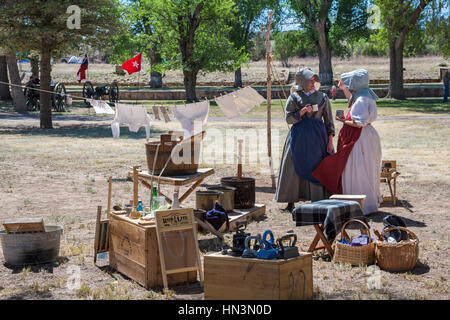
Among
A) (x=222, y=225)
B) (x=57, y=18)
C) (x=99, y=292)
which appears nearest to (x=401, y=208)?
(x=222, y=225)

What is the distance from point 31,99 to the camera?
27.2 metres

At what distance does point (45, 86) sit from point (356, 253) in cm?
1544

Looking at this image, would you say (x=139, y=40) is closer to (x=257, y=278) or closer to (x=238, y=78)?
(x=238, y=78)

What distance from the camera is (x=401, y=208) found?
26.2 ft

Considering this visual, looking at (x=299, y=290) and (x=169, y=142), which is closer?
(x=299, y=290)

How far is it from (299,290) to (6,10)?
15229mm

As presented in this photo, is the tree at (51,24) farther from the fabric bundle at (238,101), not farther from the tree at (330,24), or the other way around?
the tree at (330,24)

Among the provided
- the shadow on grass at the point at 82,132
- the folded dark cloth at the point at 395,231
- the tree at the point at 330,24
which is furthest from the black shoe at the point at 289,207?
the tree at the point at 330,24

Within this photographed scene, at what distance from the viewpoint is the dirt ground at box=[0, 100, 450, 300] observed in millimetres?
4746

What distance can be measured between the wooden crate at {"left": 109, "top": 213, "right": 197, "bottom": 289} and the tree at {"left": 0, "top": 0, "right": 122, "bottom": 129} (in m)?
13.1

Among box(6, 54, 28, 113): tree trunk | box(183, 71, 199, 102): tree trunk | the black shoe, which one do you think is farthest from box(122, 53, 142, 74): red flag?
the black shoe

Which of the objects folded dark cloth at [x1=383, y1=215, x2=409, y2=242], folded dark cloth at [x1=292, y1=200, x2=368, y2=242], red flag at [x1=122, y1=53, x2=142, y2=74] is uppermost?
red flag at [x1=122, y1=53, x2=142, y2=74]

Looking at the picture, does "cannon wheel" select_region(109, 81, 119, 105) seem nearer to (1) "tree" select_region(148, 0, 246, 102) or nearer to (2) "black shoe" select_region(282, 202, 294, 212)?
(1) "tree" select_region(148, 0, 246, 102)
